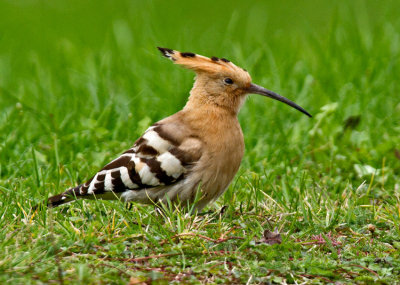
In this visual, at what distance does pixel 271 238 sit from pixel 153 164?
0.82m

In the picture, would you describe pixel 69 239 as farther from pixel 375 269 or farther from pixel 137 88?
pixel 137 88

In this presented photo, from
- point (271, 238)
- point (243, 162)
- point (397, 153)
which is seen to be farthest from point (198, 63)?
point (397, 153)

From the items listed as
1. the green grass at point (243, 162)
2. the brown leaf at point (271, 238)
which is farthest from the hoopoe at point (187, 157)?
the brown leaf at point (271, 238)

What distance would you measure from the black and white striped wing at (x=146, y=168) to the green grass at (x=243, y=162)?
0.14m

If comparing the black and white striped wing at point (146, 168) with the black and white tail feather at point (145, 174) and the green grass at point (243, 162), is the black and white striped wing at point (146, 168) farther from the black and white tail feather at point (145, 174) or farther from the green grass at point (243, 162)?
the green grass at point (243, 162)

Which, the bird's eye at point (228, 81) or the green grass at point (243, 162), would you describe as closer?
the green grass at point (243, 162)

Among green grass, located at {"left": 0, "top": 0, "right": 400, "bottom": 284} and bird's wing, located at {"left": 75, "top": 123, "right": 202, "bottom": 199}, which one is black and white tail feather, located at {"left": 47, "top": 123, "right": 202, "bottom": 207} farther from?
green grass, located at {"left": 0, "top": 0, "right": 400, "bottom": 284}

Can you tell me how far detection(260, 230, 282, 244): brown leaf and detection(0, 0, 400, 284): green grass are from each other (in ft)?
0.17

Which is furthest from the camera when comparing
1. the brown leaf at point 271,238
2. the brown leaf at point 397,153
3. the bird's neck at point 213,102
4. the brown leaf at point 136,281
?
the brown leaf at point 397,153

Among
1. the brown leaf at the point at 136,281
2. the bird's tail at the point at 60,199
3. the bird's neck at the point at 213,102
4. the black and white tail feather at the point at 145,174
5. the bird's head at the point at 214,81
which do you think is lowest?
the brown leaf at the point at 136,281

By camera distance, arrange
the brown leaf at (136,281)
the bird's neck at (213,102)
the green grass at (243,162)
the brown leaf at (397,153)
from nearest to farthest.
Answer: the brown leaf at (136,281) < the green grass at (243,162) < the bird's neck at (213,102) < the brown leaf at (397,153)

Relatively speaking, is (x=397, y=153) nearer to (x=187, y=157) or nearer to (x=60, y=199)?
(x=187, y=157)

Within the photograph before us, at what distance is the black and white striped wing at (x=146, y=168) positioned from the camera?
420cm

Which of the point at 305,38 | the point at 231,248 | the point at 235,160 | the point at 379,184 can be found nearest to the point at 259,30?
the point at 305,38
